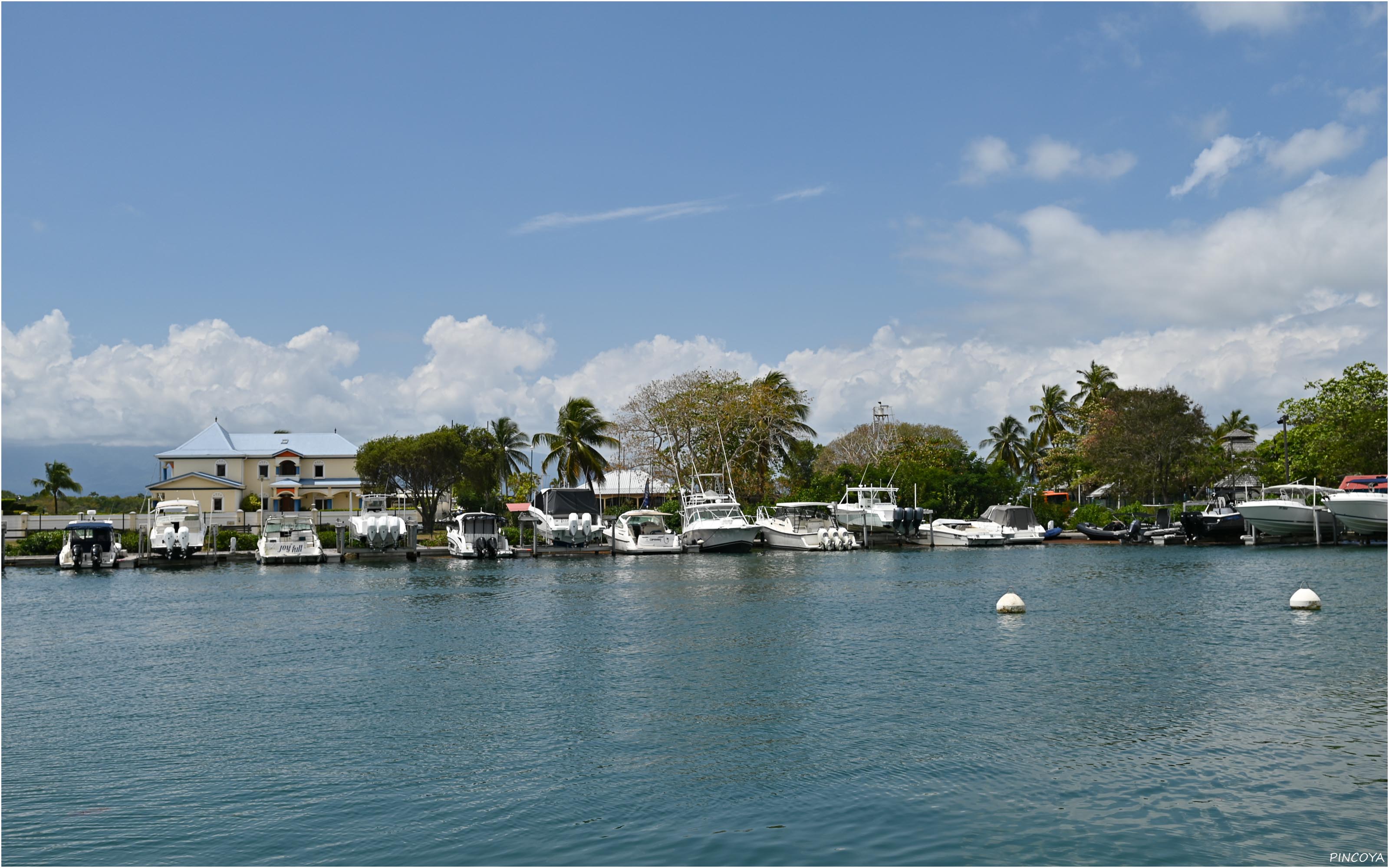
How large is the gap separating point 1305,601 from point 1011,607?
858 centimetres

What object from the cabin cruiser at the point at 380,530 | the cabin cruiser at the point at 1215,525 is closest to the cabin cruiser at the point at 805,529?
the cabin cruiser at the point at 1215,525

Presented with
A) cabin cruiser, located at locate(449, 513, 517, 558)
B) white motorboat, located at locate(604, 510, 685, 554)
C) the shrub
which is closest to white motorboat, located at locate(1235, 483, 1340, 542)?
the shrub

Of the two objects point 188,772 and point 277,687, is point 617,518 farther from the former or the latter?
point 188,772

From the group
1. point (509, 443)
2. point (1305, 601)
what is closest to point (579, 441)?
point (509, 443)

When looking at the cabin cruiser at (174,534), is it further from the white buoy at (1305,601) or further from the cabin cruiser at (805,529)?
the white buoy at (1305,601)

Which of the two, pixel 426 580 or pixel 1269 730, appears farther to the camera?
pixel 426 580

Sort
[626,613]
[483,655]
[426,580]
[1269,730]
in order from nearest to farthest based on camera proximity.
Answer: [1269,730], [483,655], [626,613], [426,580]

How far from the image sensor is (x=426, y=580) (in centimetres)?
5028

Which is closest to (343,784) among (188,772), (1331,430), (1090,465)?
(188,772)

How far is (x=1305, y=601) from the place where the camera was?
32.0 m

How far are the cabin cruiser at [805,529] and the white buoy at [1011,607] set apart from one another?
34663 millimetres

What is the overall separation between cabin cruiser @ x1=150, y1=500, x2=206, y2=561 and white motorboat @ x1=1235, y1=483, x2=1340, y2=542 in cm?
6307

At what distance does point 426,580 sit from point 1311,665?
1488 inches

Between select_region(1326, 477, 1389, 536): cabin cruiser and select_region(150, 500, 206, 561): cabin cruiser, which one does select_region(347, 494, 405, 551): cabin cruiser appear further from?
select_region(1326, 477, 1389, 536): cabin cruiser
